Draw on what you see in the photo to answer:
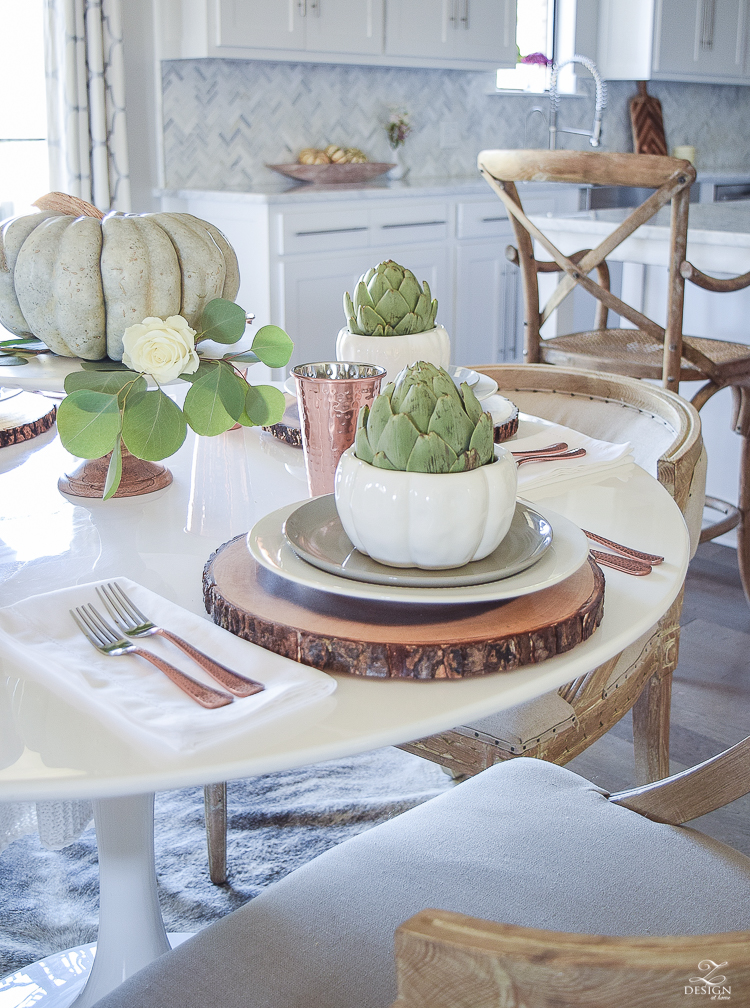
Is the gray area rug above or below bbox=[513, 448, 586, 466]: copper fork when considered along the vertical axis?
below

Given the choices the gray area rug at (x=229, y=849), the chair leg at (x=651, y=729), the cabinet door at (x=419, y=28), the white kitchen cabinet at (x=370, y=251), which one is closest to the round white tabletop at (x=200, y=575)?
the chair leg at (x=651, y=729)

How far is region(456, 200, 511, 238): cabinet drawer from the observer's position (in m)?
3.90

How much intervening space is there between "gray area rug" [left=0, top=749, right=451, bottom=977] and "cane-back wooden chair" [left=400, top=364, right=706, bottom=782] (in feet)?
1.51

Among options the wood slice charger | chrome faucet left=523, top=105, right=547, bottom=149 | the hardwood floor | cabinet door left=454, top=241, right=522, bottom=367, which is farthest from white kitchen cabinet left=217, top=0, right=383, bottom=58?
the wood slice charger

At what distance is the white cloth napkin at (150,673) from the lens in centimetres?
55

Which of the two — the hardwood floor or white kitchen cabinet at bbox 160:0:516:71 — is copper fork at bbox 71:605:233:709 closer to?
the hardwood floor

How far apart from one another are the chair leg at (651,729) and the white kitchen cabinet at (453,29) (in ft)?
10.3

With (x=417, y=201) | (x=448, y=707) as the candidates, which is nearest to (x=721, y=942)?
(x=448, y=707)

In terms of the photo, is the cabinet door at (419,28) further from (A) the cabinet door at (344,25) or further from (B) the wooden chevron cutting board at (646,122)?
(B) the wooden chevron cutting board at (646,122)

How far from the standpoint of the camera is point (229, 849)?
1565 millimetres

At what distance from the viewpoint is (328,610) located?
0.65m

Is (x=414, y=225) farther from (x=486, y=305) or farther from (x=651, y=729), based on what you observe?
(x=651, y=729)

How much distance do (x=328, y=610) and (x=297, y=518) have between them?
12 centimetres

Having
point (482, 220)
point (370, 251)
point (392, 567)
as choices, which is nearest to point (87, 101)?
point (370, 251)
